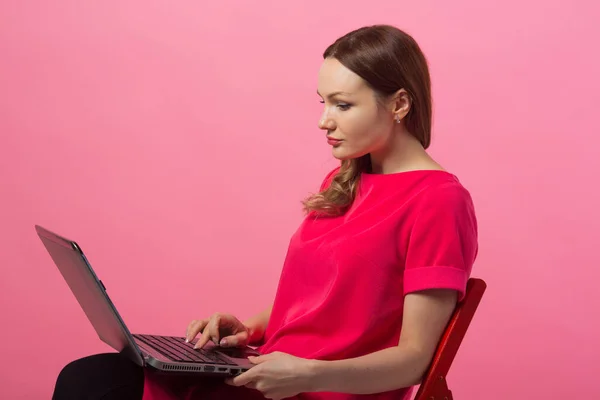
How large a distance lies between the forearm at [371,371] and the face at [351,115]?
0.40m

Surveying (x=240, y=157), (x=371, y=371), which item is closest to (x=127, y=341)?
(x=371, y=371)

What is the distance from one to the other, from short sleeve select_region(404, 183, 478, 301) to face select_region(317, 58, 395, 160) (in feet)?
0.57

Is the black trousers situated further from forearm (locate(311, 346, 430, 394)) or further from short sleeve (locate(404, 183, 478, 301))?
short sleeve (locate(404, 183, 478, 301))

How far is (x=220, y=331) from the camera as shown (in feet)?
6.18

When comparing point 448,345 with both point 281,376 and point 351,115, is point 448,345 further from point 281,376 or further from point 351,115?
point 351,115

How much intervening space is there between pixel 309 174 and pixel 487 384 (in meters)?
1.04

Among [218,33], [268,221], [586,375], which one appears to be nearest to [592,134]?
[586,375]

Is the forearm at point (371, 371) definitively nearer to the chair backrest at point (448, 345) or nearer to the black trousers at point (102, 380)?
the chair backrest at point (448, 345)

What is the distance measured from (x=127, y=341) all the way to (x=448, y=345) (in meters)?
0.55

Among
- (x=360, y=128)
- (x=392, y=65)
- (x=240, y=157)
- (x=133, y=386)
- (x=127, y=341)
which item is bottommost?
(x=133, y=386)

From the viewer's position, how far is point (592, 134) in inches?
134

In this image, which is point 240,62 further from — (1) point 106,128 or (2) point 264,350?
(2) point 264,350

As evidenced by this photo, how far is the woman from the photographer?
5.08 feet

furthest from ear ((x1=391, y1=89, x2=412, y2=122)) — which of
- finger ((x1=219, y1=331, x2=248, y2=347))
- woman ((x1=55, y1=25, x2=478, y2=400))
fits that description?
finger ((x1=219, y1=331, x2=248, y2=347))
